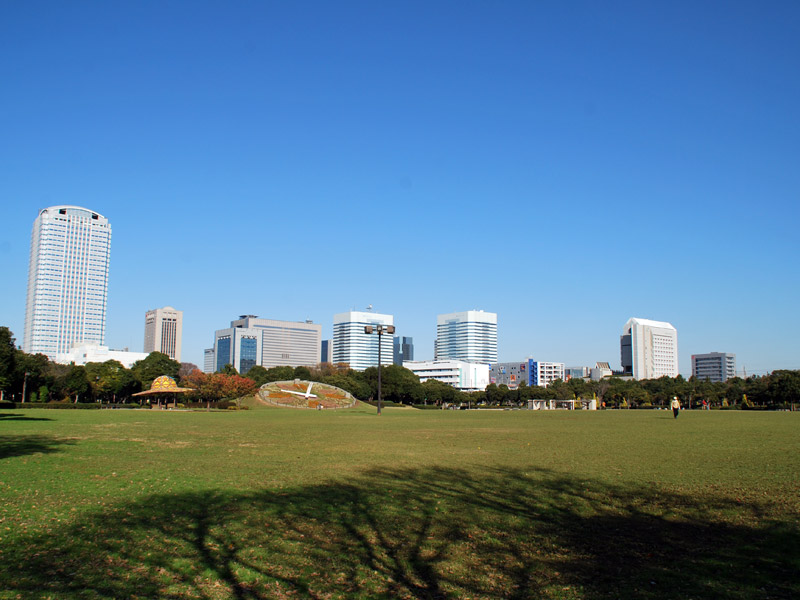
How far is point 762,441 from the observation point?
21.2m

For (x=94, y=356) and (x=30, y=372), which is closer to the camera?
(x=30, y=372)

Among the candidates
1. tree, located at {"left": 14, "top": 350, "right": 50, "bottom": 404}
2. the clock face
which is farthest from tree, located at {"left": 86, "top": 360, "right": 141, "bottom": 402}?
the clock face

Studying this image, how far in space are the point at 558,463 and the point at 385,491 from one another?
19.0 feet

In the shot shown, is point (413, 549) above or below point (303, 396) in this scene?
Result: above

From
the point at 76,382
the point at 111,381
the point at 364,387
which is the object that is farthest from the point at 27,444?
the point at 364,387

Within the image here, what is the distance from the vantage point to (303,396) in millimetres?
67188

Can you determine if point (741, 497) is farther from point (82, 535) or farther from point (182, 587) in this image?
point (82, 535)

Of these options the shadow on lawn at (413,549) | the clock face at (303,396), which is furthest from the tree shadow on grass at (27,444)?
the clock face at (303,396)

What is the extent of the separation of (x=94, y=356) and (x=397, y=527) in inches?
7591

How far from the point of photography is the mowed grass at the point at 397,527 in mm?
5891

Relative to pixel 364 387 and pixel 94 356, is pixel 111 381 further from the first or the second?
pixel 94 356

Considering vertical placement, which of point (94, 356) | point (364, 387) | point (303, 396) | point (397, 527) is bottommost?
point (303, 396)

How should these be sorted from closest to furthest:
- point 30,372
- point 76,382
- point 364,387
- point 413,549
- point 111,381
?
point 413,549
point 30,372
point 76,382
point 111,381
point 364,387

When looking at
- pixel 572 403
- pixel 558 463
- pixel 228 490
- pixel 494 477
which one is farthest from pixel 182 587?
pixel 572 403
